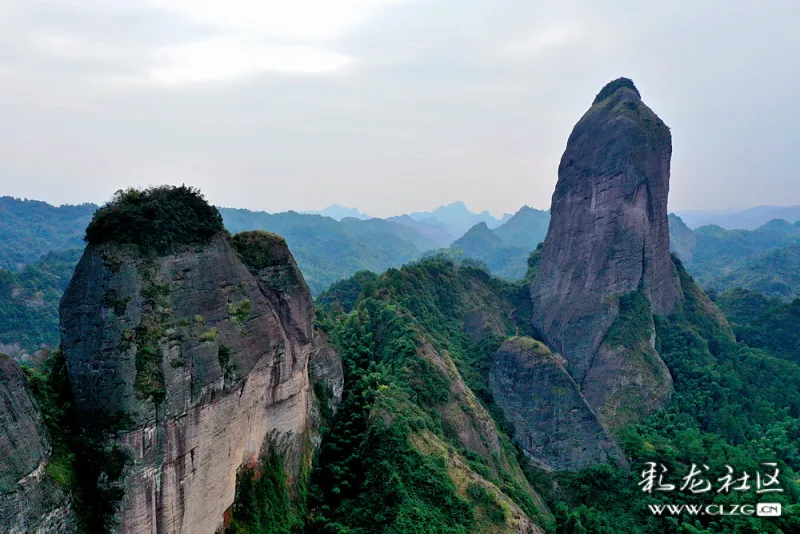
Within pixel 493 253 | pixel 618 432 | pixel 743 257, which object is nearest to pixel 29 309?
pixel 618 432

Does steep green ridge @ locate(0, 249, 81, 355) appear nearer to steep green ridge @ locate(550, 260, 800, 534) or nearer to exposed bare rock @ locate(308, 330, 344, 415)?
exposed bare rock @ locate(308, 330, 344, 415)

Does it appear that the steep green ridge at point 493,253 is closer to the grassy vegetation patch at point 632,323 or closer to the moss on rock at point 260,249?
the grassy vegetation patch at point 632,323

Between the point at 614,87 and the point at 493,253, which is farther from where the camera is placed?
the point at 493,253

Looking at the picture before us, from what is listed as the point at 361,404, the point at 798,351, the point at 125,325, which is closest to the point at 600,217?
the point at 798,351

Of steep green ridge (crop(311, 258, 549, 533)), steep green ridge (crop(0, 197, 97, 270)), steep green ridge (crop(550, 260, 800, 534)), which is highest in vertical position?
steep green ridge (crop(0, 197, 97, 270))

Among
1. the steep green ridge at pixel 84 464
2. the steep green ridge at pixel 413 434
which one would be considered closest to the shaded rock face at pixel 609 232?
the steep green ridge at pixel 413 434

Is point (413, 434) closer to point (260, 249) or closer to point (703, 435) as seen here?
point (260, 249)

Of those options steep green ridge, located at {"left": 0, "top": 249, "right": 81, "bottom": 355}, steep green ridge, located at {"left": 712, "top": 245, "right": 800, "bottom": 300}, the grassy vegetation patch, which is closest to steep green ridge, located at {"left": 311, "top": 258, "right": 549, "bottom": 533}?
the grassy vegetation patch
